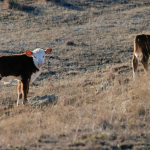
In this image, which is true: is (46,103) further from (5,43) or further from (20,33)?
(20,33)

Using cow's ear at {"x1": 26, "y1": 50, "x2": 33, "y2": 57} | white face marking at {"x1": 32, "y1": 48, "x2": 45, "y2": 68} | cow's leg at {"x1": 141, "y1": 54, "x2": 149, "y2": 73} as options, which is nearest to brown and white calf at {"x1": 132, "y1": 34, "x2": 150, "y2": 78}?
cow's leg at {"x1": 141, "y1": 54, "x2": 149, "y2": 73}

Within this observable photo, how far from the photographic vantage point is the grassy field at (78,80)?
4.99m

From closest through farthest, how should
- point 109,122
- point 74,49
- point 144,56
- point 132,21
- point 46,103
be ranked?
point 109,122 → point 46,103 → point 144,56 → point 74,49 → point 132,21

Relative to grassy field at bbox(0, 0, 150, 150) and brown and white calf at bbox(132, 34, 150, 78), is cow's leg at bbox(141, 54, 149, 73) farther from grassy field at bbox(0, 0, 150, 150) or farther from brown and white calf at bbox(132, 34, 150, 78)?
grassy field at bbox(0, 0, 150, 150)

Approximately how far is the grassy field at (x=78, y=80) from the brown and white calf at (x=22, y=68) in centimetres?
46

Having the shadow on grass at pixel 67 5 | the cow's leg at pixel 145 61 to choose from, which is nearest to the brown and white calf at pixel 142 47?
the cow's leg at pixel 145 61

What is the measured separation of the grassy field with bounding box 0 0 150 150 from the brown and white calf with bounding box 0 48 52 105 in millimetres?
464

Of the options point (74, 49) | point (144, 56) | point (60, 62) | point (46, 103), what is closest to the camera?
point (46, 103)

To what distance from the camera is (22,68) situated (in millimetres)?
8945

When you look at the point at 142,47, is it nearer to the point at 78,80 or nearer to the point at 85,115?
the point at 78,80

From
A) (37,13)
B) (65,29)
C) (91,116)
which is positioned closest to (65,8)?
(37,13)

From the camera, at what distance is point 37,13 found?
27.6 metres

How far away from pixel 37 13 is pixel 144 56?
18.0 meters

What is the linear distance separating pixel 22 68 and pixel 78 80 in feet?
8.40
